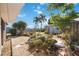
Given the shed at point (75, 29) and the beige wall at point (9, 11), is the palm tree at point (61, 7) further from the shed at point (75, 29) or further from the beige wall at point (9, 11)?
the beige wall at point (9, 11)

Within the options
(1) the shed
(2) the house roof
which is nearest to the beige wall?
(2) the house roof

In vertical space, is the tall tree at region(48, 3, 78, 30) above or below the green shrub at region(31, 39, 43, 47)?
above

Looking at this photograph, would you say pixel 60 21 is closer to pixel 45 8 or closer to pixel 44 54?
pixel 45 8

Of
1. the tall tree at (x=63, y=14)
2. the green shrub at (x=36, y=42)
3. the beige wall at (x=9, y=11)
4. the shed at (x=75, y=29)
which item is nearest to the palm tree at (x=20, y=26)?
the beige wall at (x=9, y=11)

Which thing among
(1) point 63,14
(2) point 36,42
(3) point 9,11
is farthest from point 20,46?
(1) point 63,14

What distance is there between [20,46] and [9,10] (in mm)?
529

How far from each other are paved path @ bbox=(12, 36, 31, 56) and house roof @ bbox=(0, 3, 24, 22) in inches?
11.7

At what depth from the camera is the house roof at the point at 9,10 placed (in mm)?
1977

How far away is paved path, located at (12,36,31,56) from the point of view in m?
1.97

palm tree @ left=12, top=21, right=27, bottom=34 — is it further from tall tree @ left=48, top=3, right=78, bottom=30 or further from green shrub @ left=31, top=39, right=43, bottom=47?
tall tree @ left=48, top=3, right=78, bottom=30

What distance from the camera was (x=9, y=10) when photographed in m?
1.99

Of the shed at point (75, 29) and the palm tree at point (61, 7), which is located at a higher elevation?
the palm tree at point (61, 7)

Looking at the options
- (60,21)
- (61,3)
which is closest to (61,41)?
(60,21)

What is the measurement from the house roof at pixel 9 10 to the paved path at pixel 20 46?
0.97 ft
